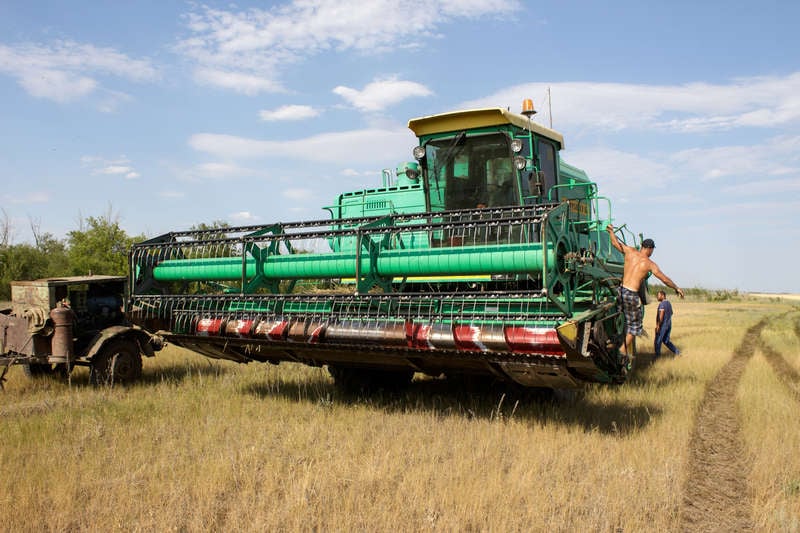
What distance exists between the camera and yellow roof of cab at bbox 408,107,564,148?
6949mm

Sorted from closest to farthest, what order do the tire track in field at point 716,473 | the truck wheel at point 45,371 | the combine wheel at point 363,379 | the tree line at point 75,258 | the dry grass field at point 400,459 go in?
1. the dry grass field at point 400,459
2. the tire track in field at point 716,473
3. the combine wheel at point 363,379
4. the truck wheel at point 45,371
5. the tree line at point 75,258

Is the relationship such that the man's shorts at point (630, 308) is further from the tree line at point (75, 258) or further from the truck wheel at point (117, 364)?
the tree line at point (75, 258)

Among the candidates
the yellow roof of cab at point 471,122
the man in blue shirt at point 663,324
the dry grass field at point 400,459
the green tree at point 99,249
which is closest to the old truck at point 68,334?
the dry grass field at point 400,459

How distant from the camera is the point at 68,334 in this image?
7.74 meters

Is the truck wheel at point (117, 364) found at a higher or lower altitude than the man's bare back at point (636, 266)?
lower

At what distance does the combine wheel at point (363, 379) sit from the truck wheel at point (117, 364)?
2.95 m

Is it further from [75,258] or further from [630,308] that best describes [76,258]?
[630,308]

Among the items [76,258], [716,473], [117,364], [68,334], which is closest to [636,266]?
[716,473]

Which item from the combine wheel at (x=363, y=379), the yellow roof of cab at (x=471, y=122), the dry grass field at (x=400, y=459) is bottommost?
the dry grass field at (x=400, y=459)

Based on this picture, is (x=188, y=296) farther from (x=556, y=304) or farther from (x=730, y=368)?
(x=730, y=368)

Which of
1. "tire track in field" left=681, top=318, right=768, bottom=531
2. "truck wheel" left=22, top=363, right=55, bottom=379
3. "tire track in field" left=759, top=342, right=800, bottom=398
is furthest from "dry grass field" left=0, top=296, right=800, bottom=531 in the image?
"truck wheel" left=22, top=363, right=55, bottom=379

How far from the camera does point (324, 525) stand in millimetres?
3516

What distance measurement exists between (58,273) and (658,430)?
25.8m

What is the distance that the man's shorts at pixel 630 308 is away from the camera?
6578 millimetres
